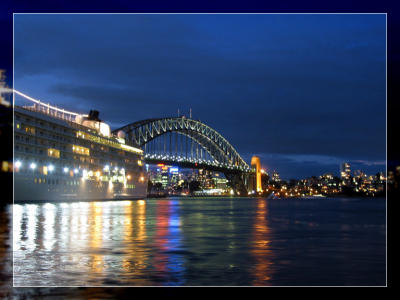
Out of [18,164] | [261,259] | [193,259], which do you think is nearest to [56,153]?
[18,164]

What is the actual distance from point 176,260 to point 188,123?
166905 mm

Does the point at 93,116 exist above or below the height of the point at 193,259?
above

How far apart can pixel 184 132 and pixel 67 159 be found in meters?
95.6

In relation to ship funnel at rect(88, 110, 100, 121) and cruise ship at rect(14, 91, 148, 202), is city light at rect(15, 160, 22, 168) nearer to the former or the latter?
cruise ship at rect(14, 91, 148, 202)

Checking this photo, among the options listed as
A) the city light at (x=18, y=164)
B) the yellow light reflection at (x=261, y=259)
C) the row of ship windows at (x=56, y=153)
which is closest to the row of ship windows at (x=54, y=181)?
the city light at (x=18, y=164)

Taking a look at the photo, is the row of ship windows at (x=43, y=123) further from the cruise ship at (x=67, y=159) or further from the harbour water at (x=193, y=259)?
the harbour water at (x=193, y=259)

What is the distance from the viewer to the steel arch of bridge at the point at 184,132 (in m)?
162

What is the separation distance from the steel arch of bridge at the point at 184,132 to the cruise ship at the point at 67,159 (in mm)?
33393

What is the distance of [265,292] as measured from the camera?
13055 millimetres

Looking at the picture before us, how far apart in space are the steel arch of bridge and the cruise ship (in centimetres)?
3339

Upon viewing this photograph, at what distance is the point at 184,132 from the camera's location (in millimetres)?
184500

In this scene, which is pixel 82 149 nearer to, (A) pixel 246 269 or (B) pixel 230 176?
(A) pixel 246 269

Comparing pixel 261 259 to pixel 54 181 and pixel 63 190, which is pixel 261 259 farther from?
pixel 63 190

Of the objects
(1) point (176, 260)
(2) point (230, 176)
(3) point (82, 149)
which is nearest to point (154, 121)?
(2) point (230, 176)
